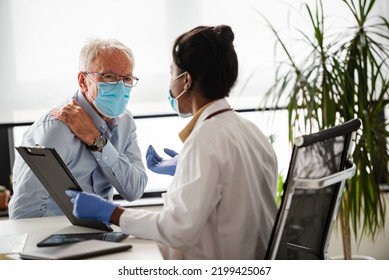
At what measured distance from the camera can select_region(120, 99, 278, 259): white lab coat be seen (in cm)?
153

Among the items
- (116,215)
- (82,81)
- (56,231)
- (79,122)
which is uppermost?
(82,81)

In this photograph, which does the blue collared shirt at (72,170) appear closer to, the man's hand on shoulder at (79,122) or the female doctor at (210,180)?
the man's hand on shoulder at (79,122)

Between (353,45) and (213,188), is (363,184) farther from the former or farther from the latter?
(213,188)

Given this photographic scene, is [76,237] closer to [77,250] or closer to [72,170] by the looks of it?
[77,250]

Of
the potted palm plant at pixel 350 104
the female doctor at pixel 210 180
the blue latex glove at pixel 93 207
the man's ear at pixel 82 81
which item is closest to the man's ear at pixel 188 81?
the female doctor at pixel 210 180

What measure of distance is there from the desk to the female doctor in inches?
2.0

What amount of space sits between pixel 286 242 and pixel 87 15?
219 cm

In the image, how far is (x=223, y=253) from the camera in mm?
1636

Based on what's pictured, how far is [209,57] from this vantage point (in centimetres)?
171

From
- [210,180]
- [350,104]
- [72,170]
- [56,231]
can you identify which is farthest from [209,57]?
[350,104]

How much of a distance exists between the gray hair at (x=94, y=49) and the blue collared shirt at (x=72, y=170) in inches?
6.0

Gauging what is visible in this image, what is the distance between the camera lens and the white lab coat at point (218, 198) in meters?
1.53

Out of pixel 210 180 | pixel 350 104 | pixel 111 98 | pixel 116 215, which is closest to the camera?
pixel 210 180

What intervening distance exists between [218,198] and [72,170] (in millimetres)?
883
